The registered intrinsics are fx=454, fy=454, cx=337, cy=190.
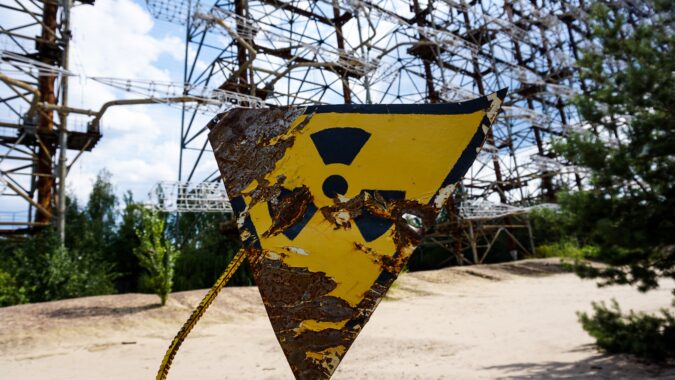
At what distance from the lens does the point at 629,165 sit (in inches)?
184

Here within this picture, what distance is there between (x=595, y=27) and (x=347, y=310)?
199 inches

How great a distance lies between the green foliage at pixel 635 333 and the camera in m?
4.62

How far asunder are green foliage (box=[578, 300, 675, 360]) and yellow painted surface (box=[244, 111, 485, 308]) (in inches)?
175

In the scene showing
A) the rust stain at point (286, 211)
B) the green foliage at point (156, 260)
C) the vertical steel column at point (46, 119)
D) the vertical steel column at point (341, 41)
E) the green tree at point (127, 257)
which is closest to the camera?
the rust stain at point (286, 211)

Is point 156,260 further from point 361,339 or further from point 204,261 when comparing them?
point 204,261

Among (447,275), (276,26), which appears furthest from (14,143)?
(447,275)

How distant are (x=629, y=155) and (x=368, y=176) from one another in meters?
4.22

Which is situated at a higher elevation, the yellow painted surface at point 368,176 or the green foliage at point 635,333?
the yellow painted surface at point 368,176

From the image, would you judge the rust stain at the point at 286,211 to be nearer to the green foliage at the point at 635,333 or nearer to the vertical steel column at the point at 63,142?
the green foliage at the point at 635,333

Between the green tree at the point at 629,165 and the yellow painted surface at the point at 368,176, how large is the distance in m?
3.64

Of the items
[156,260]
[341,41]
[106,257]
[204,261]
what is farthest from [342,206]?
[341,41]

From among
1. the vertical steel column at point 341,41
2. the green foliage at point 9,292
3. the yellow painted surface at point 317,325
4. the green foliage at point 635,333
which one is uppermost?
the vertical steel column at point 341,41

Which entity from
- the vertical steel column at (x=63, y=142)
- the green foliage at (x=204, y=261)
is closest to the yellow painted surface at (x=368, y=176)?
the green foliage at (x=204, y=261)

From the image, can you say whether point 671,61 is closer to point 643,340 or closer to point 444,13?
point 643,340
